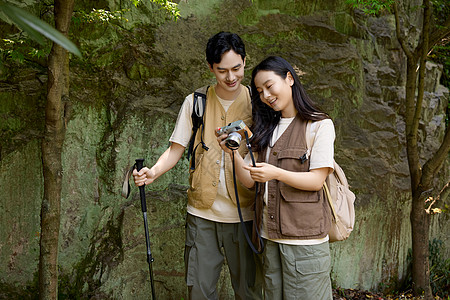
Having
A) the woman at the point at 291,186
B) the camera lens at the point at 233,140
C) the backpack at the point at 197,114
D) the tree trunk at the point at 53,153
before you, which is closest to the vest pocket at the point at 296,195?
the woman at the point at 291,186

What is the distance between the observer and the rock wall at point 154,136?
300cm

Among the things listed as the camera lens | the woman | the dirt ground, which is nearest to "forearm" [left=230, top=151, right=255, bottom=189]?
the woman

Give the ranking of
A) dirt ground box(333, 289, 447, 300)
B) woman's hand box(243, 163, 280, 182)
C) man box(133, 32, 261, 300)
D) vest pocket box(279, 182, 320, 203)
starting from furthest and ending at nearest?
dirt ground box(333, 289, 447, 300), man box(133, 32, 261, 300), vest pocket box(279, 182, 320, 203), woman's hand box(243, 163, 280, 182)

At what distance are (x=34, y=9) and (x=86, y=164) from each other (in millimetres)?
1239

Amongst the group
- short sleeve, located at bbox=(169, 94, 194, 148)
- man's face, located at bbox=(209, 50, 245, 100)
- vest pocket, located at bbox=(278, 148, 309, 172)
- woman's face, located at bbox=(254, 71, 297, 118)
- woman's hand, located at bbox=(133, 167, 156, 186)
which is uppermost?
man's face, located at bbox=(209, 50, 245, 100)

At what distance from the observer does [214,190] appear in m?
2.33

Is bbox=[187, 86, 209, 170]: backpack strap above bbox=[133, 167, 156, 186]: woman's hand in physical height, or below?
above

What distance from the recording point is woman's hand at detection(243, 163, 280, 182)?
196cm

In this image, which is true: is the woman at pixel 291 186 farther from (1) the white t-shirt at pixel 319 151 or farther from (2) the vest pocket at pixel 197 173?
(2) the vest pocket at pixel 197 173

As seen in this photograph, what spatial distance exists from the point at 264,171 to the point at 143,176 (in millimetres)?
766

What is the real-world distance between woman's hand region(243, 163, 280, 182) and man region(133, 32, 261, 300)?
0.38 m

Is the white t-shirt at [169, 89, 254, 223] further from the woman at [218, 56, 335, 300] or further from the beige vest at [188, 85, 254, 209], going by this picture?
the woman at [218, 56, 335, 300]

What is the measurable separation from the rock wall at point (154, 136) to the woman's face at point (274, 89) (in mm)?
1263

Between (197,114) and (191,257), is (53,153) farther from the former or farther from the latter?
(191,257)
